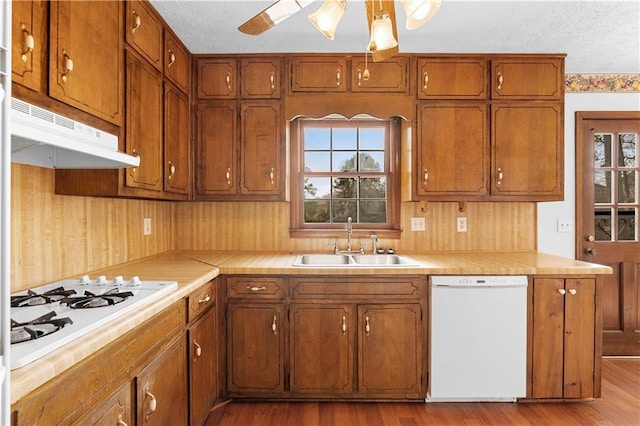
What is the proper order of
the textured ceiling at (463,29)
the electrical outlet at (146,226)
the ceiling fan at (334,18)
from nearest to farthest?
1. the ceiling fan at (334,18)
2. the textured ceiling at (463,29)
3. the electrical outlet at (146,226)

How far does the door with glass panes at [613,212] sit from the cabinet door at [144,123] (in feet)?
10.7

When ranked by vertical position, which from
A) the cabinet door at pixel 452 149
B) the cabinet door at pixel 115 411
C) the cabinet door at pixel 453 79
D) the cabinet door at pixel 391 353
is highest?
the cabinet door at pixel 453 79

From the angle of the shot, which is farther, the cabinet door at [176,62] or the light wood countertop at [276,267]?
the cabinet door at [176,62]

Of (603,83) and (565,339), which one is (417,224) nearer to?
(565,339)

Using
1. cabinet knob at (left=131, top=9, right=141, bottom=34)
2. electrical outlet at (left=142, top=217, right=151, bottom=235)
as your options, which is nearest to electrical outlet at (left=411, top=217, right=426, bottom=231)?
electrical outlet at (left=142, top=217, right=151, bottom=235)

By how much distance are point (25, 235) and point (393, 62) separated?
7.92 feet

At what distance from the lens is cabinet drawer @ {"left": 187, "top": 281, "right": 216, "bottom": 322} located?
1832 mm

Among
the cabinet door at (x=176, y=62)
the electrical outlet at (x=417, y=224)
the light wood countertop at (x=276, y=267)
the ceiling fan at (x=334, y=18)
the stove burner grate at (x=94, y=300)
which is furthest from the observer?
the electrical outlet at (x=417, y=224)

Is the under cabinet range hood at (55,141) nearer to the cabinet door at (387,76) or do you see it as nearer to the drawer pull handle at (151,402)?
the drawer pull handle at (151,402)

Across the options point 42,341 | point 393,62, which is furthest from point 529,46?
point 42,341

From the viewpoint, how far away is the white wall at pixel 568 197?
10.1 ft

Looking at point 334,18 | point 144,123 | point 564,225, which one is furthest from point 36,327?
point 564,225

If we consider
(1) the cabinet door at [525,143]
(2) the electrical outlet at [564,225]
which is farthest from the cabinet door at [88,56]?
(2) the electrical outlet at [564,225]

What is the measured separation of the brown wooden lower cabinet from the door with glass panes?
984 mm
